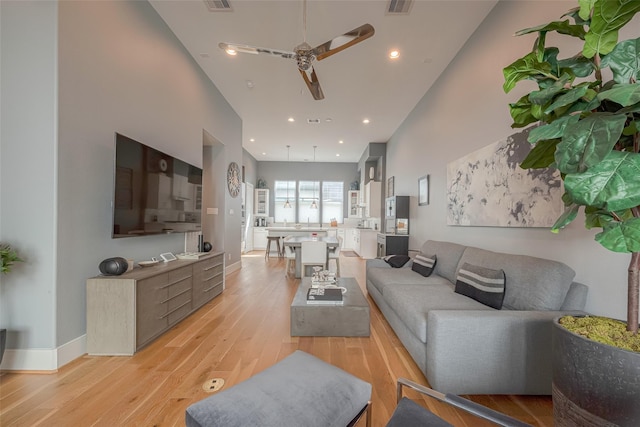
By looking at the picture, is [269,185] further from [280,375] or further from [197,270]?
[280,375]

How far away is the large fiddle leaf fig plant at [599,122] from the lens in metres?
0.73

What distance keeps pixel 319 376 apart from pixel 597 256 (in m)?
1.87

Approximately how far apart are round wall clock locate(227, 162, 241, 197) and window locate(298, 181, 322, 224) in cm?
443

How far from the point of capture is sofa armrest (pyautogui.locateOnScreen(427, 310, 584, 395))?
1.53 metres

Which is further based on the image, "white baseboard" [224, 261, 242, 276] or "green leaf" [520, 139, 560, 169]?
"white baseboard" [224, 261, 242, 276]

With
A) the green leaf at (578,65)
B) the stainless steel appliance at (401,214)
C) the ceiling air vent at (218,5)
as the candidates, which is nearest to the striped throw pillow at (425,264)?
the stainless steel appliance at (401,214)

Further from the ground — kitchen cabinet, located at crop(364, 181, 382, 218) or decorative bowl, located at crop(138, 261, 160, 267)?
kitchen cabinet, located at crop(364, 181, 382, 218)

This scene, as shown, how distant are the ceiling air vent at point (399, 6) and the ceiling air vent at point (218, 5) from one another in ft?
5.45

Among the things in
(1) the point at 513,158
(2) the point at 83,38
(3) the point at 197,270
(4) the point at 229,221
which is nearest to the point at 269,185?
(4) the point at 229,221

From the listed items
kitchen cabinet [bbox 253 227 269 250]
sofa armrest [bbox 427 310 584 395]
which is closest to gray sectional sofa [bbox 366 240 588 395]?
sofa armrest [bbox 427 310 584 395]

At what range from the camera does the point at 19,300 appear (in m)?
1.85

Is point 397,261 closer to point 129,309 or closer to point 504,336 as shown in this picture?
point 504,336

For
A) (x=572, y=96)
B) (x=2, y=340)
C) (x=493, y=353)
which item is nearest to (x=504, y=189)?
(x=493, y=353)

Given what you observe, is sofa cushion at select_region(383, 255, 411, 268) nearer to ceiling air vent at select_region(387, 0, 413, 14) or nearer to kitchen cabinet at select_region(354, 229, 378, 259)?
ceiling air vent at select_region(387, 0, 413, 14)
